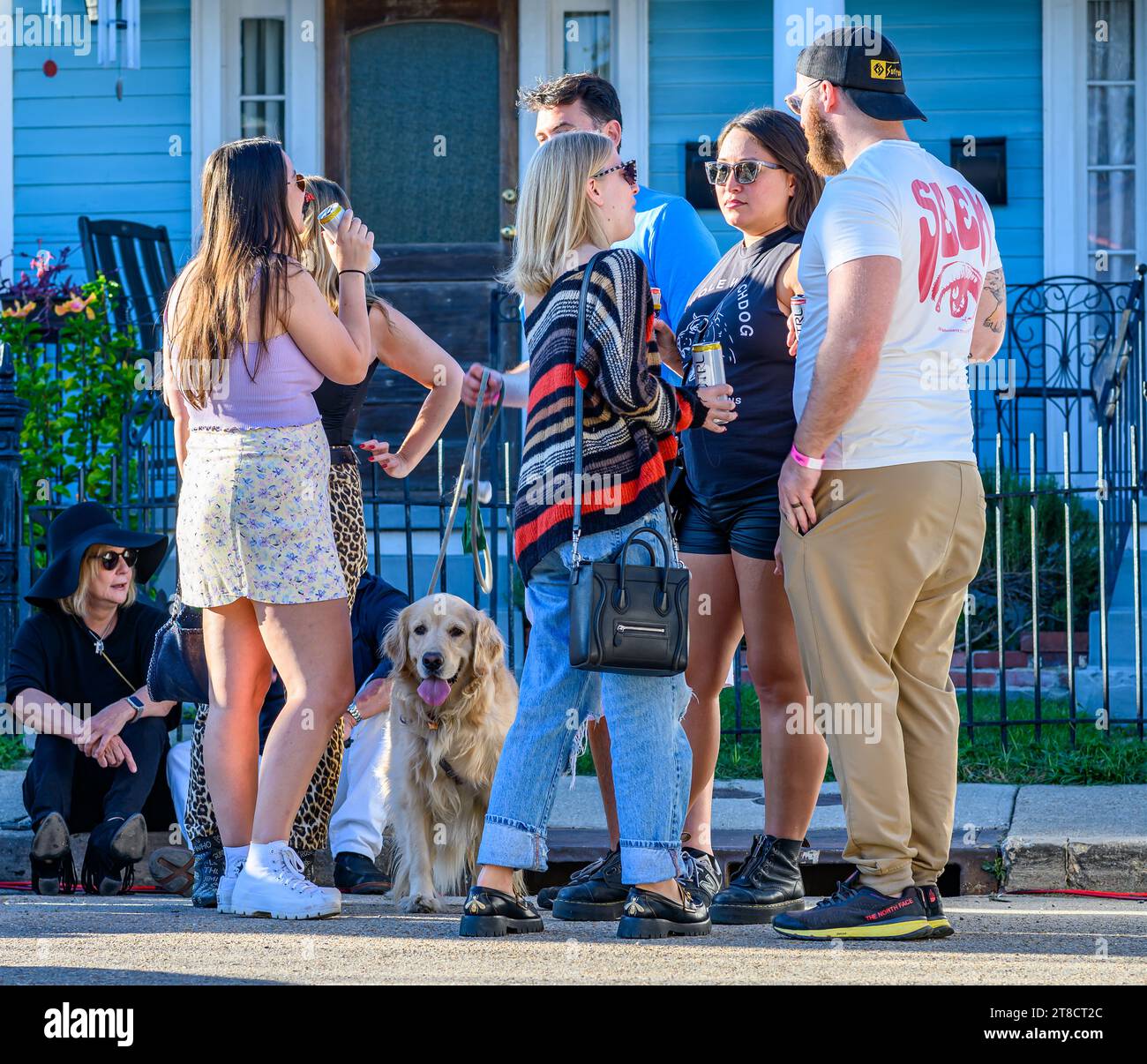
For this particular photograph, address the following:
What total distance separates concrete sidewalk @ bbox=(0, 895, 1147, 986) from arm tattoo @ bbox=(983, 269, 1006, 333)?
1564 millimetres

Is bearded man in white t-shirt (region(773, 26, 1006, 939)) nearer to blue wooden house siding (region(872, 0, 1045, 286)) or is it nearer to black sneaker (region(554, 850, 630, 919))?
black sneaker (region(554, 850, 630, 919))

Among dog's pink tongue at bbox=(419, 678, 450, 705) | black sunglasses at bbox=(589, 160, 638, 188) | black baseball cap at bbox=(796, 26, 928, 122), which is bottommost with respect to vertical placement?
dog's pink tongue at bbox=(419, 678, 450, 705)

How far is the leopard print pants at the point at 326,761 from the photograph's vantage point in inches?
194

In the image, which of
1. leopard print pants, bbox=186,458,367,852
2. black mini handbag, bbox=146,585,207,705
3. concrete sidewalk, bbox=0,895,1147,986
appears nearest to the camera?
concrete sidewalk, bbox=0,895,1147,986

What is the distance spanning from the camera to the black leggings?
552 centimetres

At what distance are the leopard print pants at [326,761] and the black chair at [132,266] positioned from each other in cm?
468

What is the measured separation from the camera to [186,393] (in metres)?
4.44

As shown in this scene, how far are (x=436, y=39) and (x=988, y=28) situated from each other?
3.42 m

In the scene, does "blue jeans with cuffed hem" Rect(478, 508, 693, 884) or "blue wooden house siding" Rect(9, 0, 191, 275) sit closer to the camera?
"blue jeans with cuffed hem" Rect(478, 508, 693, 884)

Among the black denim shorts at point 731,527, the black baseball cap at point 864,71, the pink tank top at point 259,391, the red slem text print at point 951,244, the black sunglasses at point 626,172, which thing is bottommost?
the black denim shorts at point 731,527

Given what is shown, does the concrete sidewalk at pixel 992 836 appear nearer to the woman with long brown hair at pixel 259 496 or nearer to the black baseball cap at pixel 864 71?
the woman with long brown hair at pixel 259 496

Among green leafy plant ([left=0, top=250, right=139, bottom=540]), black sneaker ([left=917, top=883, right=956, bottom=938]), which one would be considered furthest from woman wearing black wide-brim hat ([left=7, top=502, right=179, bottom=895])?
black sneaker ([left=917, top=883, right=956, bottom=938])

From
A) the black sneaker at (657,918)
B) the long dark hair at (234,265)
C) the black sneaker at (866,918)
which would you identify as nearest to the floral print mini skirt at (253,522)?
the long dark hair at (234,265)
